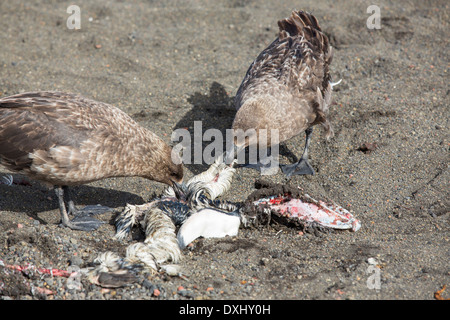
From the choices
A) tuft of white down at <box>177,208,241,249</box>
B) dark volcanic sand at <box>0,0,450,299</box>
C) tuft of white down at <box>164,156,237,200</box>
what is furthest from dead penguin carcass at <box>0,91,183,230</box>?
tuft of white down at <box>177,208,241,249</box>

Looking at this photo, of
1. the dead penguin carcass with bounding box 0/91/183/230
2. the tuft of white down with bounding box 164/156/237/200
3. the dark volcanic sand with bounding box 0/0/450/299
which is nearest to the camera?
the dark volcanic sand with bounding box 0/0/450/299

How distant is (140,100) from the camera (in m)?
6.68

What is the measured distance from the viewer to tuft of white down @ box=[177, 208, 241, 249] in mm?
4367

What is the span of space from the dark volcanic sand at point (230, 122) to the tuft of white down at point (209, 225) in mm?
134

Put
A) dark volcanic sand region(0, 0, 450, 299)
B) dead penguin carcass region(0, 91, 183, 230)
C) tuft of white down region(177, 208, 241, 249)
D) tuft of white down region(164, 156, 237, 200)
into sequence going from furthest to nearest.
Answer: tuft of white down region(164, 156, 237, 200), dead penguin carcass region(0, 91, 183, 230), tuft of white down region(177, 208, 241, 249), dark volcanic sand region(0, 0, 450, 299)

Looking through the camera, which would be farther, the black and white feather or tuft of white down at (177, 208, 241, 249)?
tuft of white down at (177, 208, 241, 249)

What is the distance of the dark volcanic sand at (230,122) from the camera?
3.92 m

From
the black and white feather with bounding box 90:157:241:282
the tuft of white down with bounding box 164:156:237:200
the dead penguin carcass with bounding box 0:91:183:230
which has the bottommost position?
the black and white feather with bounding box 90:157:241:282

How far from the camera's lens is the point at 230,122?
6.52m

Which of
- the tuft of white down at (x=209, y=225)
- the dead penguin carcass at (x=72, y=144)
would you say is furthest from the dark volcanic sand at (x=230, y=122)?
the dead penguin carcass at (x=72, y=144)

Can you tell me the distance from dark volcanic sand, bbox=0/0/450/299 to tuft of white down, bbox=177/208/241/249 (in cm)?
13

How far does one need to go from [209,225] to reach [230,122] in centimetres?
233

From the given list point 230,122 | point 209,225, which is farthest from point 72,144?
point 230,122

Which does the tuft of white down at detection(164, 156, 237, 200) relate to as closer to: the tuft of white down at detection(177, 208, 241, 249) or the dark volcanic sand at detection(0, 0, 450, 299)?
the dark volcanic sand at detection(0, 0, 450, 299)
